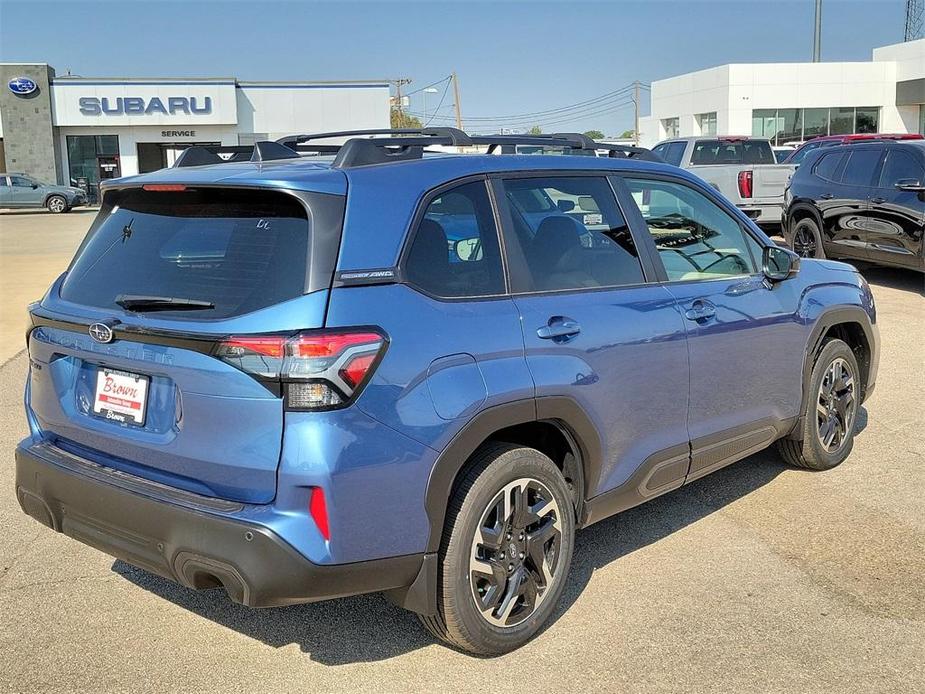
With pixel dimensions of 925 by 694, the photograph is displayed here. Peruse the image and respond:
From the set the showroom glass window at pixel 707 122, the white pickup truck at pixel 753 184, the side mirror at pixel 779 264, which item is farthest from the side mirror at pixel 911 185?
the showroom glass window at pixel 707 122

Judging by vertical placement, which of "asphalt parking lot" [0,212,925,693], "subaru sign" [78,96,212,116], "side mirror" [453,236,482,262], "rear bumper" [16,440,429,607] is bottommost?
"asphalt parking lot" [0,212,925,693]

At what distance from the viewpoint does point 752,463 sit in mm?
5742

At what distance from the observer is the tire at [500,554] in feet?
10.9

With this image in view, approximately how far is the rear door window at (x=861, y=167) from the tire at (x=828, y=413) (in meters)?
7.43

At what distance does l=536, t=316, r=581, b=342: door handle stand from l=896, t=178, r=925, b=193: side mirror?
9039 millimetres

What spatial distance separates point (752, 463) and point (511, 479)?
2769 millimetres

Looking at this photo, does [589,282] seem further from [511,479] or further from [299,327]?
[299,327]

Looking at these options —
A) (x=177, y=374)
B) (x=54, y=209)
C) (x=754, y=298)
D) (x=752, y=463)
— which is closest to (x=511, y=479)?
(x=177, y=374)

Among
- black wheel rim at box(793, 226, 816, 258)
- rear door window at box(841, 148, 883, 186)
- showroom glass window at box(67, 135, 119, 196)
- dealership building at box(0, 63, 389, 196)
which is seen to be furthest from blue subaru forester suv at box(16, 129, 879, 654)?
showroom glass window at box(67, 135, 119, 196)

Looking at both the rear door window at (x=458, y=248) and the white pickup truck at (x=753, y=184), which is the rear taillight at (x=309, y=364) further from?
the white pickup truck at (x=753, y=184)

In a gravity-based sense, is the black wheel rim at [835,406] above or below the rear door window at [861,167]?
below

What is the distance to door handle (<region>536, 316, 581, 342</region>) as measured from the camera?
356cm

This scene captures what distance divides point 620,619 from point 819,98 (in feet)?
159

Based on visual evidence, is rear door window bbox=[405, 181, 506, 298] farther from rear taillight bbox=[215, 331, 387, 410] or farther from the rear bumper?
the rear bumper
